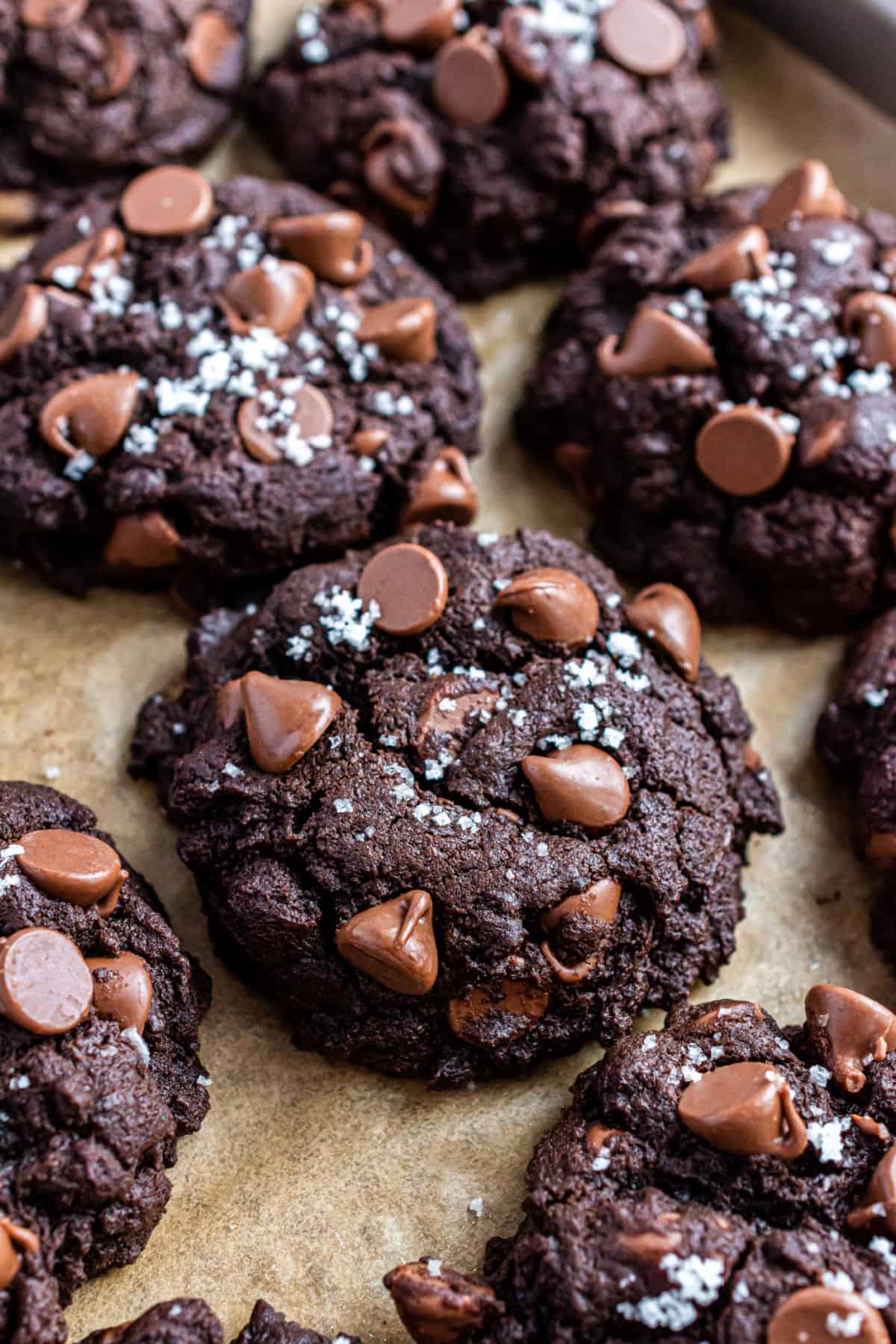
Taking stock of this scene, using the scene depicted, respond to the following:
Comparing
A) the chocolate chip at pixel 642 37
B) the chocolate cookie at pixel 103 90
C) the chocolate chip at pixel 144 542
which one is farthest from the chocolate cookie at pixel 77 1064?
the chocolate chip at pixel 642 37

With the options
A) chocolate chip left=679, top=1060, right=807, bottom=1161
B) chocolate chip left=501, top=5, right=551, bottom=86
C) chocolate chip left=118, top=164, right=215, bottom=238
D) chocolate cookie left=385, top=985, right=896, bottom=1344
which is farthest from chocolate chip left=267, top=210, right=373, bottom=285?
chocolate chip left=679, top=1060, right=807, bottom=1161

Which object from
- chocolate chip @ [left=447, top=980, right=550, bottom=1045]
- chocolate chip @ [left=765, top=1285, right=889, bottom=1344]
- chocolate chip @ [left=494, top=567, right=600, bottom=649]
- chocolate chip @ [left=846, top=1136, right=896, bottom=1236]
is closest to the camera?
chocolate chip @ [left=765, top=1285, right=889, bottom=1344]

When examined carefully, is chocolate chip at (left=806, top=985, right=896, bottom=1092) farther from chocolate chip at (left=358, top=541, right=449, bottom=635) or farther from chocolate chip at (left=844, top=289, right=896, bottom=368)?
chocolate chip at (left=844, top=289, right=896, bottom=368)

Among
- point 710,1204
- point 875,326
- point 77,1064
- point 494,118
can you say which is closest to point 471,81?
point 494,118

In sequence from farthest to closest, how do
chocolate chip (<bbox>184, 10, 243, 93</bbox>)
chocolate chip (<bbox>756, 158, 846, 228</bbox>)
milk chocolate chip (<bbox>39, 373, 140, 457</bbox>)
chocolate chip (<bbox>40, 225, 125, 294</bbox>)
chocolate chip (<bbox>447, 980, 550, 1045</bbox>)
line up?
chocolate chip (<bbox>184, 10, 243, 93</bbox>), chocolate chip (<bbox>756, 158, 846, 228</bbox>), chocolate chip (<bbox>40, 225, 125, 294</bbox>), milk chocolate chip (<bbox>39, 373, 140, 457</bbox>), chocolate chip (<bbox>447, 980, 550, 1045</bbox>)

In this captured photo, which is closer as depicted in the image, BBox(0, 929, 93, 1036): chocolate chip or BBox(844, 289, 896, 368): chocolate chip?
BBox(0, 929, 93, 1036): chocolate chip

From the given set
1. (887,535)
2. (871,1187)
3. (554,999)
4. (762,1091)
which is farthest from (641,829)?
(887,535)

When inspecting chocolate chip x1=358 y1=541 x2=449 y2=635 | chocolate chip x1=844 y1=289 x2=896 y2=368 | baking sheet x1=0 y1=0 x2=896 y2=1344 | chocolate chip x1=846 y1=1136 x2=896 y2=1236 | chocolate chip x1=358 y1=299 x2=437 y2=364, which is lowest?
baking sheet x1=0 y1=0 x2=896 y2=1344
